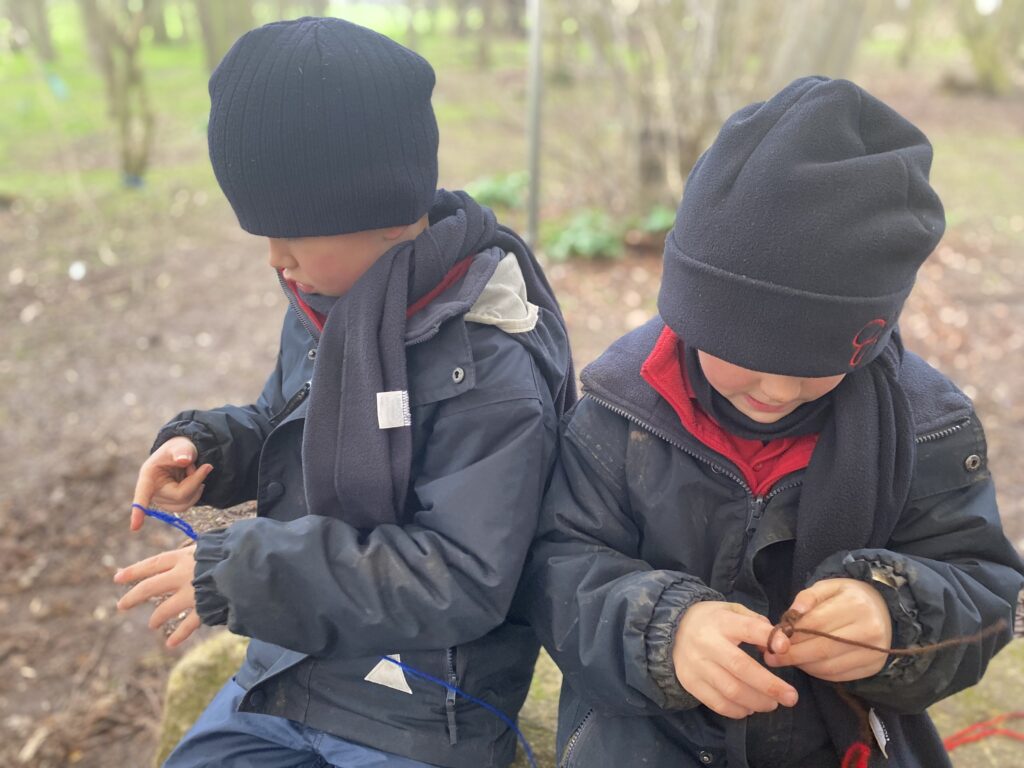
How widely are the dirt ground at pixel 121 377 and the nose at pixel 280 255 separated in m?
1.94

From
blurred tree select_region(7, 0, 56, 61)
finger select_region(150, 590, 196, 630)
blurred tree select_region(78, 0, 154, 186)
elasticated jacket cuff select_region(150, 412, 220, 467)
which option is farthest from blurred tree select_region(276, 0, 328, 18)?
finger select_region(150, 590, 196, 630)

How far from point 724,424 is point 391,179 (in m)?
0.78

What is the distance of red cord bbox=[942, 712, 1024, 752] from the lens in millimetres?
2211

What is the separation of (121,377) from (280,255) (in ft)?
13.0

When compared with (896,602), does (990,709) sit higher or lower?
lower

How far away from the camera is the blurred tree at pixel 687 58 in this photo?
622 centimetres

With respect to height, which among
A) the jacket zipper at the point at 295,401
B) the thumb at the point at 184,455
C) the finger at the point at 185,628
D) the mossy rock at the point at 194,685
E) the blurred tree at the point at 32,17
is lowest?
the mossy rock at the point at 194,685

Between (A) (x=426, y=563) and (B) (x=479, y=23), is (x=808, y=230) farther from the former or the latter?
(B) (x=479, y=23)

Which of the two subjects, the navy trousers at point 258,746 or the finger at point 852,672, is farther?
the navy trousers at point 258,746

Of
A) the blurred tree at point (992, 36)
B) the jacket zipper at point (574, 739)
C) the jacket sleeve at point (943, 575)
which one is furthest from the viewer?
the blurred tree at point (992, 36)

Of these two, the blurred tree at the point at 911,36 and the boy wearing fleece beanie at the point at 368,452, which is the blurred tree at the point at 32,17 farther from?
the boy wearing fleece beanie at the point at 368,452

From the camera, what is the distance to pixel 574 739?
1.71m

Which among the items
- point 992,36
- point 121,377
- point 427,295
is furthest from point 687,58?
point 992,36

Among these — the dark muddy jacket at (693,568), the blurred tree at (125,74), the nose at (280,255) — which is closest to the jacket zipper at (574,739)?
the dark muddy jacket at (693,568)
